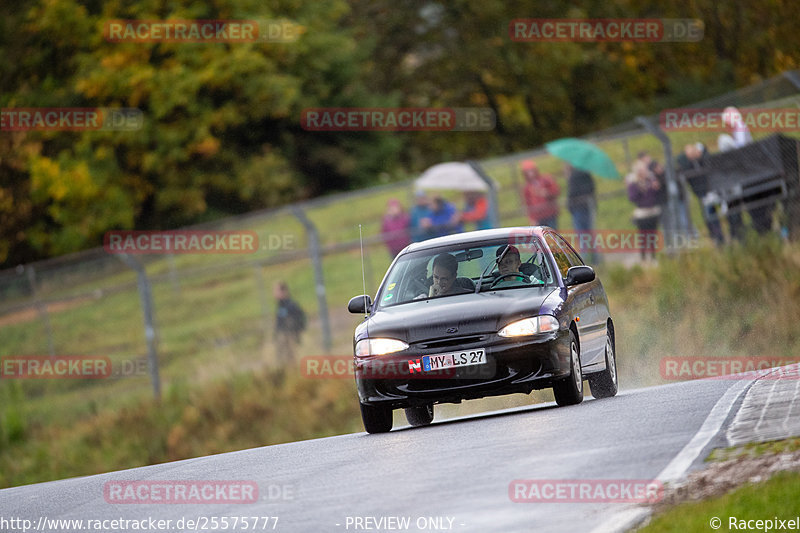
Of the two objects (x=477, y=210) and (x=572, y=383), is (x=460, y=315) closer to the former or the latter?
(x=572, y=383)

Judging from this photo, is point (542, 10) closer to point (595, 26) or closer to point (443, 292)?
point (595, 26)

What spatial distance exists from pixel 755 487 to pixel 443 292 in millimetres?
5610

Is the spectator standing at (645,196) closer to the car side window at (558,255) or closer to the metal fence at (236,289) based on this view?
the metal fence at (236,289)

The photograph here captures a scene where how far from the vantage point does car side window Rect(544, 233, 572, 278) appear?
43.4ft

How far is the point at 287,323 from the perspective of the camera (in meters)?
22.2

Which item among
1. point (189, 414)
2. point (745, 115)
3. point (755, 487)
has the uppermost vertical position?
point (745, 115)

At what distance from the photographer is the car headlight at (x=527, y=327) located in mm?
11742

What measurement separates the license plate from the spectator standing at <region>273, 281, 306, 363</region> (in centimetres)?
1015

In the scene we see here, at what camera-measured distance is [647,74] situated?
56500 millimetres

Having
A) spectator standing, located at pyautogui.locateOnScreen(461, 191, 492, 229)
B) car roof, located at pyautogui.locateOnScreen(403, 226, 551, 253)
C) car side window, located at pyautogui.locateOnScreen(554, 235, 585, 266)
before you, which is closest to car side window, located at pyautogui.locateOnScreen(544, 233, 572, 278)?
car roof, located at pyautogui.locateOnScreen(403, 226, 551, 253)

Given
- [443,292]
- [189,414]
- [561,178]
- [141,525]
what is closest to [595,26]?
[561,178]

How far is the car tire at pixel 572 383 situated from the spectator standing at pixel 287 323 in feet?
31.7

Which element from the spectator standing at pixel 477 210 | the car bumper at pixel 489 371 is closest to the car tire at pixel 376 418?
the car bumper at pixel 489 371

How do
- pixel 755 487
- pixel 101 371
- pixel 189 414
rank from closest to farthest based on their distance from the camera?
pixel 755 487 → pixel 189 414 → pixel 101 371
